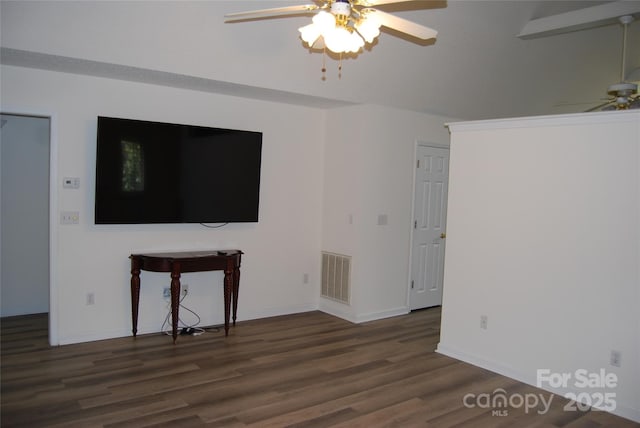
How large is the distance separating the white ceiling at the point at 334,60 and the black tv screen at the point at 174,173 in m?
0.49

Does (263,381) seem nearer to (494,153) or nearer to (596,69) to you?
(494,153)

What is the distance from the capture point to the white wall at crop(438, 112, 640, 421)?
3492 mm

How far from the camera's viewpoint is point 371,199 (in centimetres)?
563

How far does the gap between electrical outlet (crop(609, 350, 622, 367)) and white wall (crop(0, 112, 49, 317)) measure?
568cm

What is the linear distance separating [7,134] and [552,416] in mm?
5837

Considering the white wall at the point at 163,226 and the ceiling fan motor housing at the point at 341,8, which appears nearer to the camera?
the ceiling fan motor housing at the point at 341,8

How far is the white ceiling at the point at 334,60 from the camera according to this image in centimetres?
362

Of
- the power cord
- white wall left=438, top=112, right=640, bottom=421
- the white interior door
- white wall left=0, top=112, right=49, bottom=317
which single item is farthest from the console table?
the white interior door

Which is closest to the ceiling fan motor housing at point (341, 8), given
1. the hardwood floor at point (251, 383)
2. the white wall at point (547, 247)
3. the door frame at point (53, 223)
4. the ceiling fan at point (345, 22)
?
the ceiling fan at point (345, 22)

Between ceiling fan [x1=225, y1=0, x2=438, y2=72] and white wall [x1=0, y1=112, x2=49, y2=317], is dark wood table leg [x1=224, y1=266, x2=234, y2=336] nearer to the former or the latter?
white wall [x1=0, y1=112, x2=49, y2=317]

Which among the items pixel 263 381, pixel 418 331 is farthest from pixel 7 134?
pixel 418 331

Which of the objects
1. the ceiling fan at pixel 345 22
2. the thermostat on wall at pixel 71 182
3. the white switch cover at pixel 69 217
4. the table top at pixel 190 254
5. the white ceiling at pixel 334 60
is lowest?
the table top at pixel 190 254

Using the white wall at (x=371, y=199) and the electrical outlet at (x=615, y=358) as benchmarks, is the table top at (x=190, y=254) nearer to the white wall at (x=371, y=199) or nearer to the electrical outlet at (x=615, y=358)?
the white wall at (x=371, y=199)

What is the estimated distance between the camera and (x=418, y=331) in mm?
5324
